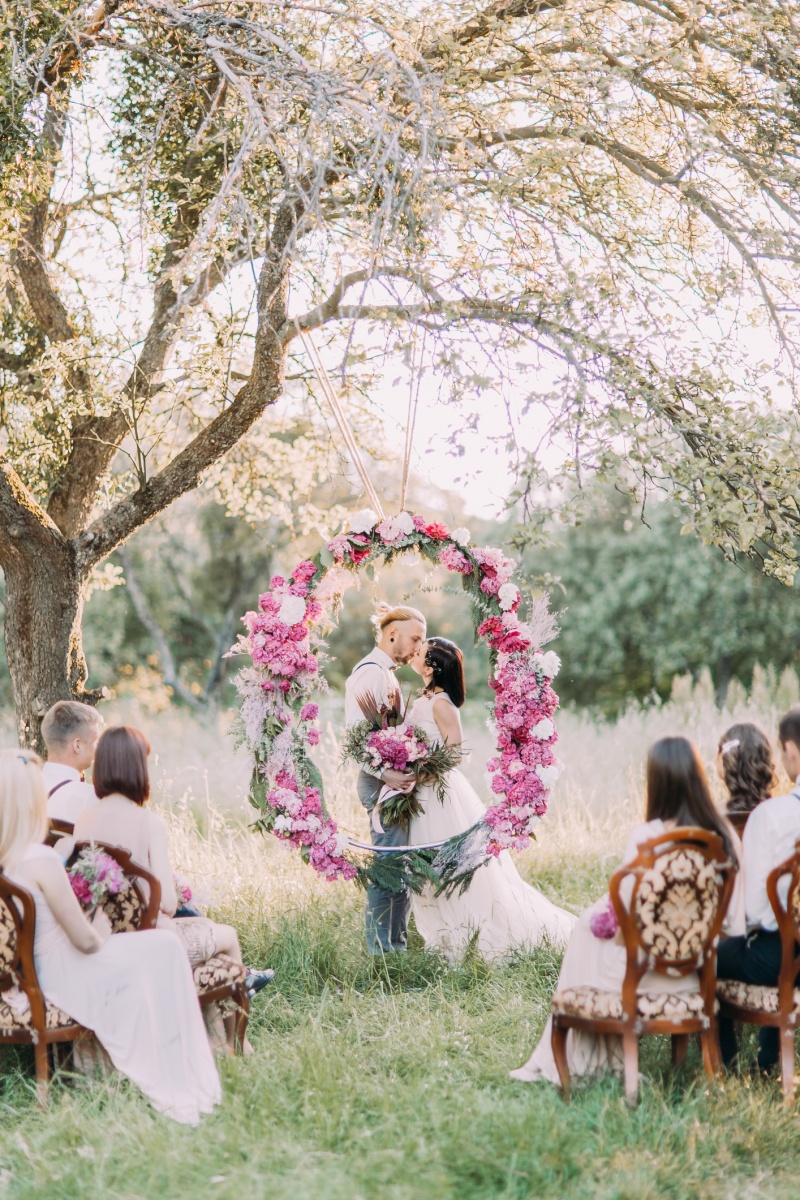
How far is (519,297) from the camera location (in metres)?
4.83

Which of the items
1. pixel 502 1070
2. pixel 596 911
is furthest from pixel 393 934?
pixel 596 911

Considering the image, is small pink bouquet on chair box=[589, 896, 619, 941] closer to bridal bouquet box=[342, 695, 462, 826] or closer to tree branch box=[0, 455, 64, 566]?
bridal bouquet box=[342, 695, 462, 826]

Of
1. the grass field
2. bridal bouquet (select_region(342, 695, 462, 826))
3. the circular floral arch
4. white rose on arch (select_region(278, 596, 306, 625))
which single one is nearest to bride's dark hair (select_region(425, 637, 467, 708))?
the circular floral arch

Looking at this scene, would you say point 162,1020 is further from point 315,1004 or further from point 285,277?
point 285,277

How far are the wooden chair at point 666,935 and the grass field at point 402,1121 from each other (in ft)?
0.78

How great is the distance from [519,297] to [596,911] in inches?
103

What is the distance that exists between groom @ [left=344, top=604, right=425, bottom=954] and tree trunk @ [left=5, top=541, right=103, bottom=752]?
1.59 metres

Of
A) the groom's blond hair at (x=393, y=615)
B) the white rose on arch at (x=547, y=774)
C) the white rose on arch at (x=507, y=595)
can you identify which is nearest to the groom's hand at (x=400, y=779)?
the white rose on arch at (x=547, y=774)

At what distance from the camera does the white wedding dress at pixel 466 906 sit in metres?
6.14

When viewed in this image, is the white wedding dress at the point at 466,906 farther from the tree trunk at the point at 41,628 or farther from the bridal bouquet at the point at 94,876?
the bridal bouquet at the point at 94,876

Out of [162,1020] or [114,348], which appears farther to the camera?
[114,348]

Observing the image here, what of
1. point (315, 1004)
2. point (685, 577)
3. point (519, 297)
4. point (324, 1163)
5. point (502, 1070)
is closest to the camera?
point (324, 1163)

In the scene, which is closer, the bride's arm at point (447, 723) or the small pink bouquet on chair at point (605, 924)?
the small pink bouquet on chair at point (605, 924)

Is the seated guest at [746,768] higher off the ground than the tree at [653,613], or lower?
lower
